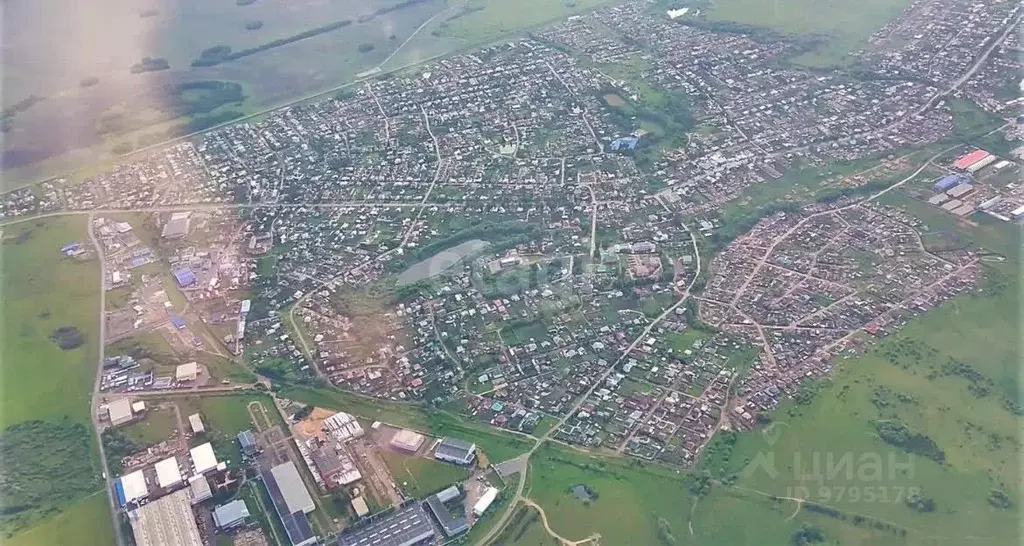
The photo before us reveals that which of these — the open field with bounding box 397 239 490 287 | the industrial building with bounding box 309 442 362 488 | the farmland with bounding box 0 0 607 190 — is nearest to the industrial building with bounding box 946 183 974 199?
the open field with bounding box 397 239 490 287

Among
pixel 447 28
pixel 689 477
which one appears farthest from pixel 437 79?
pixel 689 477

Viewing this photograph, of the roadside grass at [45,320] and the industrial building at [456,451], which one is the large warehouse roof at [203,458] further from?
the industrial building at [456,451]

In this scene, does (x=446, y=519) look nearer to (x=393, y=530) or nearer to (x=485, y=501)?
(x=485, y=501)

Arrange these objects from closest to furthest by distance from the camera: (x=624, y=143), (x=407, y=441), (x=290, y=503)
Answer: (x=290, y=503), (x=407, y=441), (x=624, y=143)

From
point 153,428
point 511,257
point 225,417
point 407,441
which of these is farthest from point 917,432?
point 153,428

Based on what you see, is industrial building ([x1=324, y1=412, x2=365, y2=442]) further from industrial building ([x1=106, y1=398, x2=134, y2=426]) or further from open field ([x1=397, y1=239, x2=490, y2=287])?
open field ([x1=397, y1=239, x2=490, y2=287])

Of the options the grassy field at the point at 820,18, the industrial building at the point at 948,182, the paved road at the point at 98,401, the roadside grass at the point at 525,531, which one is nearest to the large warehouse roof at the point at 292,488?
the paved road at the point at 98,401
